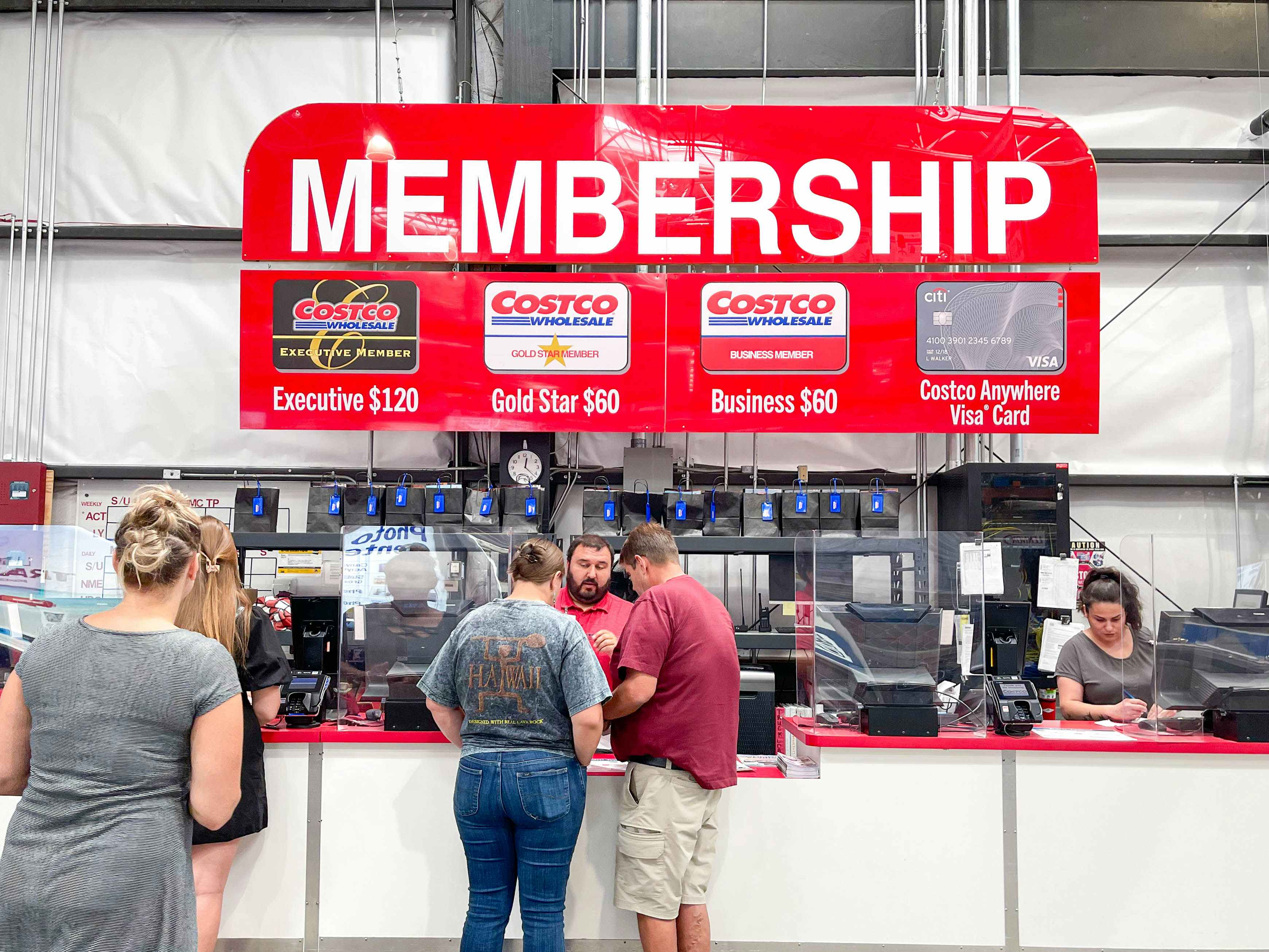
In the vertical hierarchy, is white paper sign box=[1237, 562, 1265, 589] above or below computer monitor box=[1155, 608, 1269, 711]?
above

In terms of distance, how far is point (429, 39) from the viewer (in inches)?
257

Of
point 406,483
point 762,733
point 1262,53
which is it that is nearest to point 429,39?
point 406,483

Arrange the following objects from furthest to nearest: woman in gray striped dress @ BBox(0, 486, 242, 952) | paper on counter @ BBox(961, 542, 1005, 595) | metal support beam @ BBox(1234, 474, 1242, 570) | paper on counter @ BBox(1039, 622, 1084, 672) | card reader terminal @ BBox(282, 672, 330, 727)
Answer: metal support beam @ BBox(1234, 474, 1242, 570)
paper on counter @ BBox(1039, 622, 1084, 672)
paper on counter @ BBox(961, 542, 1005, 595)
card reader terminal @ BBox(282, 672, 330, 727)
woman in gray striped dress @ BBox(0, 486, 242, 952)

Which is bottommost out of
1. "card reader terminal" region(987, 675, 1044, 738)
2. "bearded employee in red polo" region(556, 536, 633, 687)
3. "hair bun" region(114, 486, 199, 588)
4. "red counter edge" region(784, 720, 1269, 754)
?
"red counter edge" region(784, 720, 1269, 754)

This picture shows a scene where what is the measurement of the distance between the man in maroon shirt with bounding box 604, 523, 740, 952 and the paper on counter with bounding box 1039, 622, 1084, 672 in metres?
2.01

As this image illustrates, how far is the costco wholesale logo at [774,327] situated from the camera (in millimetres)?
5004

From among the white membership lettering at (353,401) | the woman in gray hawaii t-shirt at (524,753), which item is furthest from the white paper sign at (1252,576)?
the white membership lettering at (353,401)

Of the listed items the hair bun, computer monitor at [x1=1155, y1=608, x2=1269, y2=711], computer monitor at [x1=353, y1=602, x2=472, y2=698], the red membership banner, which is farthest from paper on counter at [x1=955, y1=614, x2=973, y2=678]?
the hair bun

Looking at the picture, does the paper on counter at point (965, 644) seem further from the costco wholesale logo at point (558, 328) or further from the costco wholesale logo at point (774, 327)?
the costco wholesale logo at point (558, 328)

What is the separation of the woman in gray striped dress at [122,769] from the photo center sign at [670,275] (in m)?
3.23

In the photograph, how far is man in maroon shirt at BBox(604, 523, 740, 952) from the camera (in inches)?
120

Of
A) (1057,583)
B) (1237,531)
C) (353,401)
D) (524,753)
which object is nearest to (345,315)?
(353,401)

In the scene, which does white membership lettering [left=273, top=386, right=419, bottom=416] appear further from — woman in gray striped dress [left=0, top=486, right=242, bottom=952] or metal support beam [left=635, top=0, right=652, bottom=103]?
woman in gray striped dress [left=0, top=486, right=242, bottom=952]

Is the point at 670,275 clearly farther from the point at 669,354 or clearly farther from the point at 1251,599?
the point at 1251,599
